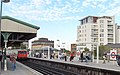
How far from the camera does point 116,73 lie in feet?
Result: 64.8

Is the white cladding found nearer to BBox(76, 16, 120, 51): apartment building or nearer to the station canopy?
the station canopy

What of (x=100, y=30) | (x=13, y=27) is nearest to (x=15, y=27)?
(x=13, y=27)

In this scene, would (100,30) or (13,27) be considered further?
(100,30)

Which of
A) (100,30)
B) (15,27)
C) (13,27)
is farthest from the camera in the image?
(100,30)

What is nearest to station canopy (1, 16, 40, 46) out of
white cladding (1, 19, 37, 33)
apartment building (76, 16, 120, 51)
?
white cladding (1, 19, 37, 33)

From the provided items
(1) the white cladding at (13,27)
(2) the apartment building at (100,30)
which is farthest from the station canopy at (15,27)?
(2) the apartment building at (100,30)

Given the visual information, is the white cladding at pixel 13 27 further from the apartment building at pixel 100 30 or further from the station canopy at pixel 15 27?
the apartment building at pixel 100 30

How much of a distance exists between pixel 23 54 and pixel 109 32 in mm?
85789

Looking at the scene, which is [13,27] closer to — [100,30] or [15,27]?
[15,27]

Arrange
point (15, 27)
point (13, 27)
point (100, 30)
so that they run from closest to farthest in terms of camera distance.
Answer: point (13, 27) → point (15, 27) → point (100, 30)

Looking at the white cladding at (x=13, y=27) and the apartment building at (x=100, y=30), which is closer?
the white cladding at (x=13, y=27)

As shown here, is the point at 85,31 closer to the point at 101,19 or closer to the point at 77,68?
the point at 101,19

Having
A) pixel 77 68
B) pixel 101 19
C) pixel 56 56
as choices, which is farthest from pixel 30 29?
pixel 101 19

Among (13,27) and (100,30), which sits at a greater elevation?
(100,30)
